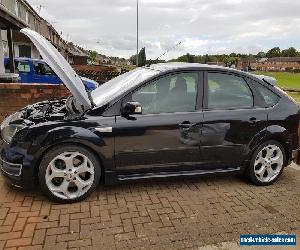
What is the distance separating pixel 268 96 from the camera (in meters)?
4.86

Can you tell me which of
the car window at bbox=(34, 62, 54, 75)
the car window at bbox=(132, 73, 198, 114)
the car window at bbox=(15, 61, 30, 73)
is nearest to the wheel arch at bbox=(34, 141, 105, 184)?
the car window at bbox=(132, 73, 198, 114)

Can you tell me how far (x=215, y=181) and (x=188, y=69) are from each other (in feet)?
5.47

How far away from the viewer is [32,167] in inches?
154

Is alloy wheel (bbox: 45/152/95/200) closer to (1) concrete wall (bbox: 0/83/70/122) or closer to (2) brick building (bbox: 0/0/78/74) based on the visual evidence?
(1) concrete wall (bbox: 0/83/70/122)

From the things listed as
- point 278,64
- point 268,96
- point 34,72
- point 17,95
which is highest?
point 278,64

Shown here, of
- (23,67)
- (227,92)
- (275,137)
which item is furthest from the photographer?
(23,67)

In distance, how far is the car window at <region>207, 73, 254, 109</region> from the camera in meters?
4.55

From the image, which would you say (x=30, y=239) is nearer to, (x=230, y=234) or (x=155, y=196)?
(x=155, y=196)

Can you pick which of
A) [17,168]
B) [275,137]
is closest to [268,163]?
[275,137]

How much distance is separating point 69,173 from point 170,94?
1.58 metres

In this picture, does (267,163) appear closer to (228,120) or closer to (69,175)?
(228,120)

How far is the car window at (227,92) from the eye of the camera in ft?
14.9

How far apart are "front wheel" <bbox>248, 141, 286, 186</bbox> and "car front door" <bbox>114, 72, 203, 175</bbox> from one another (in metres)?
0.90

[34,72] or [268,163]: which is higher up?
[34,72]
